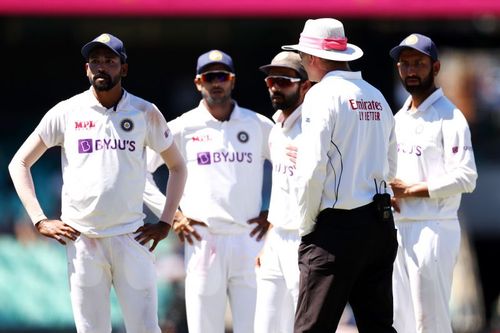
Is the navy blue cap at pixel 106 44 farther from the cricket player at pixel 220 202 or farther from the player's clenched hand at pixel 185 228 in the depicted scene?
the player's clenched hand at pixel 185 228

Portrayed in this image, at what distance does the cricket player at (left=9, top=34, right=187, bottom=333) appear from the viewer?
6336 mm

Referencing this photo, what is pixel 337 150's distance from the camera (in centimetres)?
589

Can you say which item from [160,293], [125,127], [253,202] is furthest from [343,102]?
[160,293]

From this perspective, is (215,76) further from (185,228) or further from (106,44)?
(106,44)

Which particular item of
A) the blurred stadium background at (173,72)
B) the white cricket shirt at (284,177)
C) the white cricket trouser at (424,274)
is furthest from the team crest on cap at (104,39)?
the blurred stadium background at (173,72)

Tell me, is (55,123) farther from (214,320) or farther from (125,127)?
(214,320)

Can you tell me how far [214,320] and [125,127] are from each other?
1.50 meters

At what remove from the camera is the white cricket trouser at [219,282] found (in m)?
7.31

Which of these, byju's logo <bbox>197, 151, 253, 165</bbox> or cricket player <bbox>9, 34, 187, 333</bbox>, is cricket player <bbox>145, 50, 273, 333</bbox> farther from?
cricket player <bbox>9, 34, 187, 333</bbox>

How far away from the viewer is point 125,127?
641 cm

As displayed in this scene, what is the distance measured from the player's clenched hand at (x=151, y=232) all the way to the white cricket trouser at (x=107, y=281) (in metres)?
0.05

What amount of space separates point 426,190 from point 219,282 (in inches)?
54.8

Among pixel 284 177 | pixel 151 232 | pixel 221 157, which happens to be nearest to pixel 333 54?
pixel 284 177

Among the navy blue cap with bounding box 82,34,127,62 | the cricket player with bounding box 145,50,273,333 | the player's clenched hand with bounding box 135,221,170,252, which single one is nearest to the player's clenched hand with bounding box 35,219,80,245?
the player's clenched hand with bounding box 135,221,170,252
